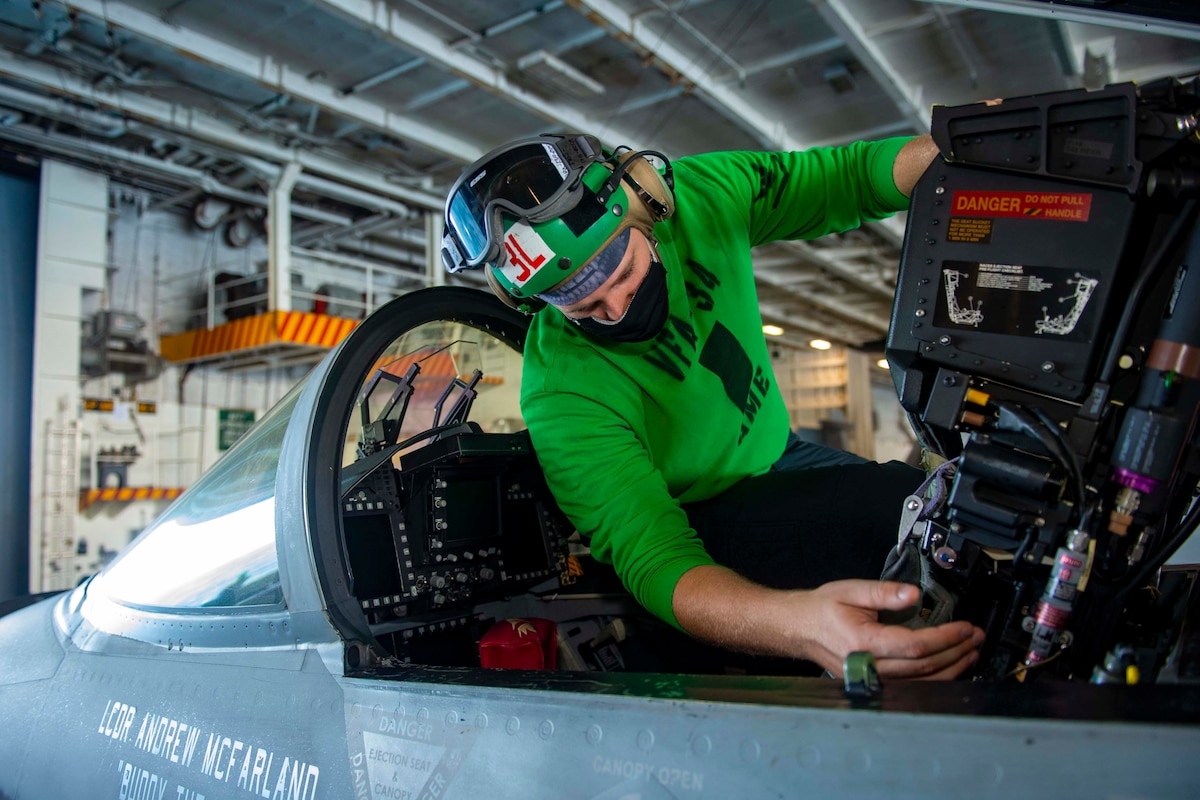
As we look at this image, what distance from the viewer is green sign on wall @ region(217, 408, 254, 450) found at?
985 cm

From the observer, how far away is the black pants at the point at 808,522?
1.76m

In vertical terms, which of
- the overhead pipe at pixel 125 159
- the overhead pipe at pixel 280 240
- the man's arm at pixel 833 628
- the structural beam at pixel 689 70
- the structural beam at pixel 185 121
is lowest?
the man's arm at pixel 833 628

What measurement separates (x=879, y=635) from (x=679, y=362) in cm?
92

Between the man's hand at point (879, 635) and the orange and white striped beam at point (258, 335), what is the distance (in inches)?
313

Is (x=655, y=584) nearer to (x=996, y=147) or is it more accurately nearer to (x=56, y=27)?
(x=996, y=147)

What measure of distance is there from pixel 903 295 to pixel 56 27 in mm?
6828

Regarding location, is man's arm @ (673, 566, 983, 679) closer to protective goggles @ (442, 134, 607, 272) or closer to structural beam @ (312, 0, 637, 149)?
protective goggles @ (442, 134, 607, 272)

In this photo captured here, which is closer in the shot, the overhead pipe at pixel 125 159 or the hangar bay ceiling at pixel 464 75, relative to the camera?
the hangar bay ceiling at pixel 464 75

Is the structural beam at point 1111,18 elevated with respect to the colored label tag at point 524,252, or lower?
elevated

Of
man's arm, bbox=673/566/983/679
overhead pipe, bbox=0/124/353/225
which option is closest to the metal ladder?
overhead pipe, bbox=0/124/353/225

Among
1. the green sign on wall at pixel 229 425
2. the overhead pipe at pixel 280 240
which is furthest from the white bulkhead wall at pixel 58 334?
the green sign on wall at pixel 229 425

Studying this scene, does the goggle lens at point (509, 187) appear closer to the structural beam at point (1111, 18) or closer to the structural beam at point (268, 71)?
the structural beam at point (1111, 18)

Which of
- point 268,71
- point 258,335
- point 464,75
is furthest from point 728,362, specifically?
point 258,335

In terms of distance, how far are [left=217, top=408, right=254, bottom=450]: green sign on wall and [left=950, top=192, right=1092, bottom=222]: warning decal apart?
32.5ft
